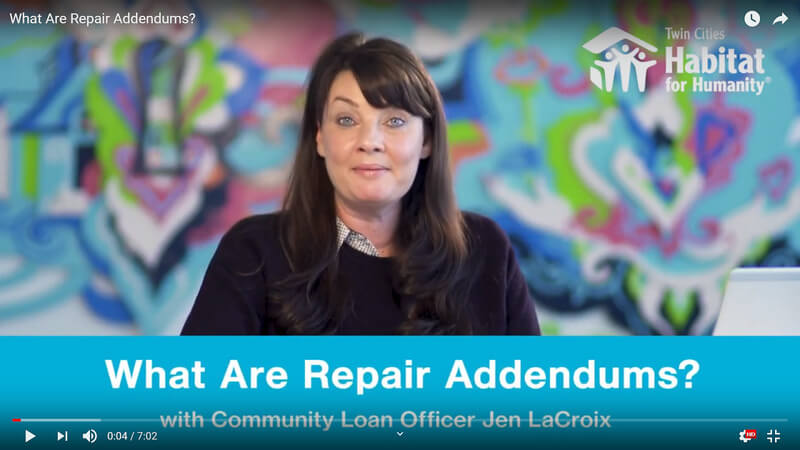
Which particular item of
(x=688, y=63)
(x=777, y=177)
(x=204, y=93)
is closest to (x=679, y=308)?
(x=777, y=177)

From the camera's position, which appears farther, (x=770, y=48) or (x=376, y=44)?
(x=770, y=48)

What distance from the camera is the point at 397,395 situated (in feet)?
4.60

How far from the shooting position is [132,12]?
5.28 feet

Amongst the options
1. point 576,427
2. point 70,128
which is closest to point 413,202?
point 576,427

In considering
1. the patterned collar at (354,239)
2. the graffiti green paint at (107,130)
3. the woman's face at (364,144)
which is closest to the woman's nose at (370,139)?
the woman's face at (364,144)

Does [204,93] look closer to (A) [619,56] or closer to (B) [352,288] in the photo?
(B) [352,288]

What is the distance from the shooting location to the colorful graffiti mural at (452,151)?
170 cm

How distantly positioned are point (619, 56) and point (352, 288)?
0.58m

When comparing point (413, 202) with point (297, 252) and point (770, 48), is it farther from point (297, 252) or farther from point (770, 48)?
point (770, 48)

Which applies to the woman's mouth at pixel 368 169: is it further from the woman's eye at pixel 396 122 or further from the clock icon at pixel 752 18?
the clock icon at pixel 752 18

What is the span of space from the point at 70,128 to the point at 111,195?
0.43ft

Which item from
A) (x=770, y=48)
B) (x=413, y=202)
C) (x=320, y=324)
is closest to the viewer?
(x=320, y=324)

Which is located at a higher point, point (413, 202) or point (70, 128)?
point (70, 128)

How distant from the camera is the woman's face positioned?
4.54 ft
